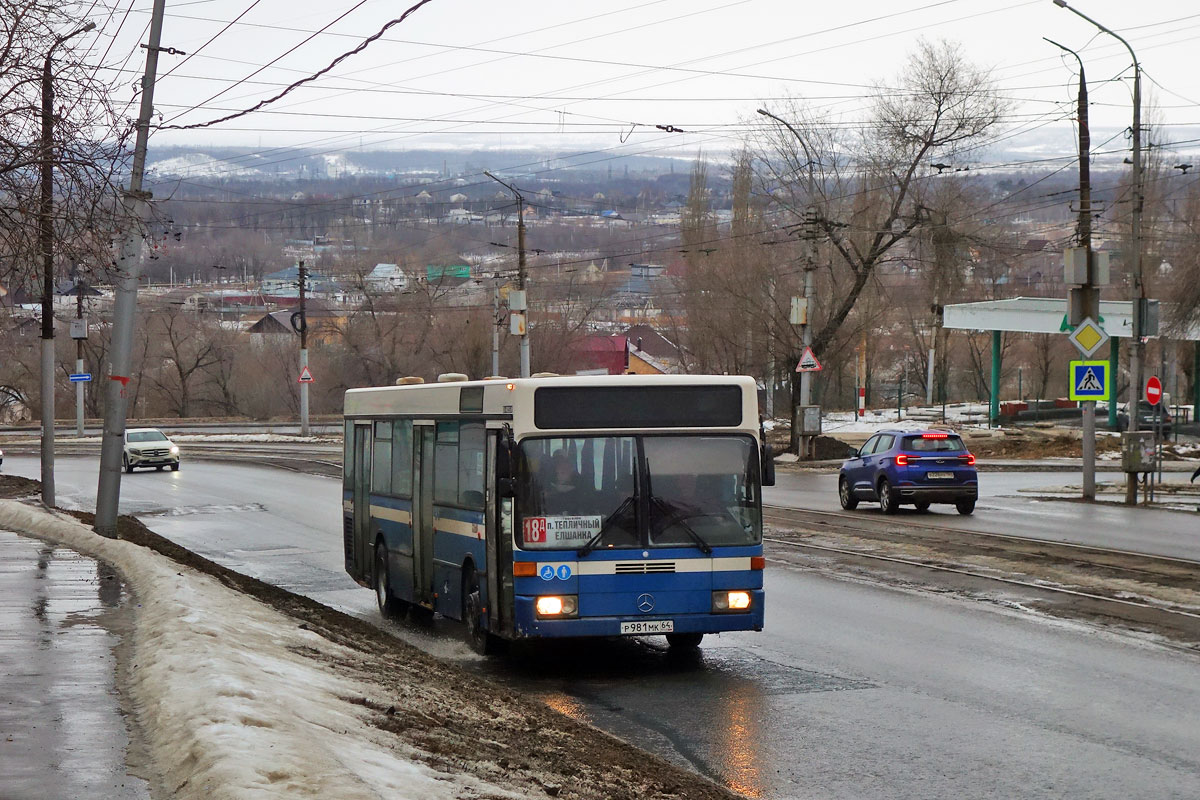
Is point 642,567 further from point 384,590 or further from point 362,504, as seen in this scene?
point 362,504

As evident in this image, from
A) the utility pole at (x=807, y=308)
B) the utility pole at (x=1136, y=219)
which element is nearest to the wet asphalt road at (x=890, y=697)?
the utility pole at (x=1136, y=219)

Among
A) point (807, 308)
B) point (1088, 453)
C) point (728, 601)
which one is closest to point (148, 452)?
point (807, 308)

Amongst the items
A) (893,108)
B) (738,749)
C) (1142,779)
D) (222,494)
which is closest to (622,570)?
(738,749)

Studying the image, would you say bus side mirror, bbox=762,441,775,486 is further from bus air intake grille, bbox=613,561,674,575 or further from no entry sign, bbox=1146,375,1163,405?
no entry sign, bbox=1146,375,1163,405

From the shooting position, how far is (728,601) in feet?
37.5

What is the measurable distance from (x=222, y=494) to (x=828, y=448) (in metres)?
20.5

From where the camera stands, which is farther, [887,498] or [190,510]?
[190,510]

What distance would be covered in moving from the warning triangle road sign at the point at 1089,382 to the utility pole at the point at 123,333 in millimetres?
17664

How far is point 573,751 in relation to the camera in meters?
8.08

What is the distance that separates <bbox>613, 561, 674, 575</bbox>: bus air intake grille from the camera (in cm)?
1132

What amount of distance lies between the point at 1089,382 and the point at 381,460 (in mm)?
16957

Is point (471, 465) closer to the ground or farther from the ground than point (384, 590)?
farther from the ground

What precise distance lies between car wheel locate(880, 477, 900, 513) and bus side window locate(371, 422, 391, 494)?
538 inches

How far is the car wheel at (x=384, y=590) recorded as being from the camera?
15.0 m
